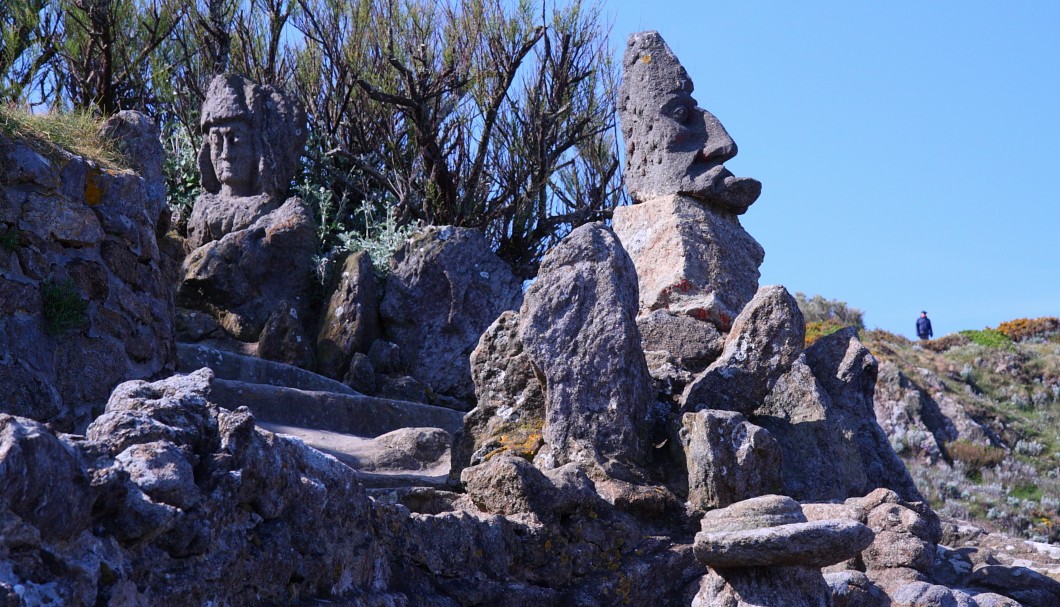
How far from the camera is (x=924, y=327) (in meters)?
27.0

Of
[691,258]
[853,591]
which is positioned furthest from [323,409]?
[853,591]

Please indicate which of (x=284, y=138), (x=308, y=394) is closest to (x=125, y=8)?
(x=284, y=138)

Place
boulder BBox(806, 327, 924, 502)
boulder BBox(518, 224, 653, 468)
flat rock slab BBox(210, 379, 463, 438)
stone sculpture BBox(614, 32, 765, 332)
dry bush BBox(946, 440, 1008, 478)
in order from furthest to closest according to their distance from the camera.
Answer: dry bush BBox(946, 440, 1008, 478) < stone sculpture BBox(614, 32, 765, 332) < flat rock slab BBox(210, 379, 463, 438) < boulder BBox(806, 327, 924, 502) < boulder BBox(518, 224, 653, 468)

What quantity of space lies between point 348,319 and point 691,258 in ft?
15.2

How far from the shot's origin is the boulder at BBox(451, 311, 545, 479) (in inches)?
265

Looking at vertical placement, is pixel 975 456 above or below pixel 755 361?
above

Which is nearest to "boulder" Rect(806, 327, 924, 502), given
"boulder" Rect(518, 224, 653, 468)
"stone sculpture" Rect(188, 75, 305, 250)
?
"boulder" Rect(518, 224, 653, 468)

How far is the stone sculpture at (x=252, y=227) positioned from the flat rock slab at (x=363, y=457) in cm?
304

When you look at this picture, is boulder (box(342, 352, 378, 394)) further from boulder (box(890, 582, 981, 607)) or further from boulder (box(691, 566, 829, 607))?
boulder (box(691, 566, 829, 607))

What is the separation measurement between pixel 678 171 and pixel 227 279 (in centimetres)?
522

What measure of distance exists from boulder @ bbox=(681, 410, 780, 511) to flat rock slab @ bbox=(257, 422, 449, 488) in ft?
4.40

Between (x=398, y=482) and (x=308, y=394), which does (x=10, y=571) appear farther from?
(x=308, y=394)

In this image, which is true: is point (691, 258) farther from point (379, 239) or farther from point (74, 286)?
point (379, 239)

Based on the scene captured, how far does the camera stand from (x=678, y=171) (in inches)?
359
